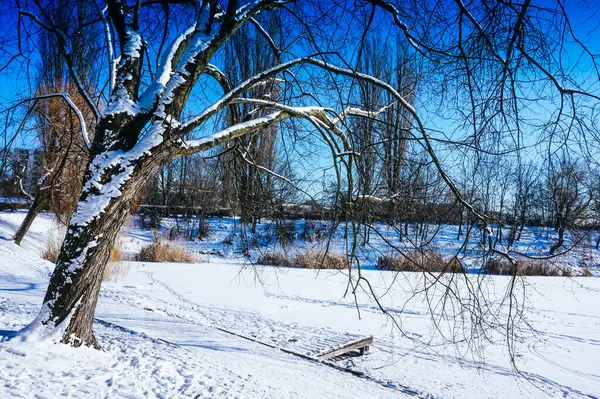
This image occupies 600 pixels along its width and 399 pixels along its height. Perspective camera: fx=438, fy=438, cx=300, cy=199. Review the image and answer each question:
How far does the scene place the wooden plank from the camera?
5160mm

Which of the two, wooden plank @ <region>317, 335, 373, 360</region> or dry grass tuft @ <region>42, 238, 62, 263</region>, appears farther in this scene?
dry grass tuft @ <region>42, 238, 62, 263</region>

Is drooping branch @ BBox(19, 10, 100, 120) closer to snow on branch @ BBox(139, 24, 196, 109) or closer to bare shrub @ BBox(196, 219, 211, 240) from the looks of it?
snow on branch @ BBox(139, 24, 196, 109)

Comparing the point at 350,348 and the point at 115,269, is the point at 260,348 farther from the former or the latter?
the point at 115,269

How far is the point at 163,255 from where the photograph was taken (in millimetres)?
14086

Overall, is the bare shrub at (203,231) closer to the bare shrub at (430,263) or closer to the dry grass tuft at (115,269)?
the dry grass tuft at (115,269)

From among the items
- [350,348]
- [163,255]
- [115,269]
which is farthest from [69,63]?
[163,255]

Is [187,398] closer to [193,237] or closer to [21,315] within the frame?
[21,315]

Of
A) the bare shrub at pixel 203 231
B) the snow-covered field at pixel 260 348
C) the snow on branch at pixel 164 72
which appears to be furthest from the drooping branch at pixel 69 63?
the bare shrub at pixel 203 231

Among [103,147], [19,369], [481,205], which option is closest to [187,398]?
[19,369]

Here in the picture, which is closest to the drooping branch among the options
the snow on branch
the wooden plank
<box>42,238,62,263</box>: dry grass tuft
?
the snow on branch

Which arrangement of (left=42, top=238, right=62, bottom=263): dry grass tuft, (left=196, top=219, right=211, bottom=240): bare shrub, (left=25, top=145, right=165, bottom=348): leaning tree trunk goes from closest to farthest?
(left=25, top=145, right=165, bottom=348): leaning tree trunk → (left=42, top=238, right=62, bottom=263): dry grass tuft → (left=196, top=219, right=211, bottom=240): bare shrub

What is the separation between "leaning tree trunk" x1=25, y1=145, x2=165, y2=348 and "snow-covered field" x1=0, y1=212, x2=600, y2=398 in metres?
0.18

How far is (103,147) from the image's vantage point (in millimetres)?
2854

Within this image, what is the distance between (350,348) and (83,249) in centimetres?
364
